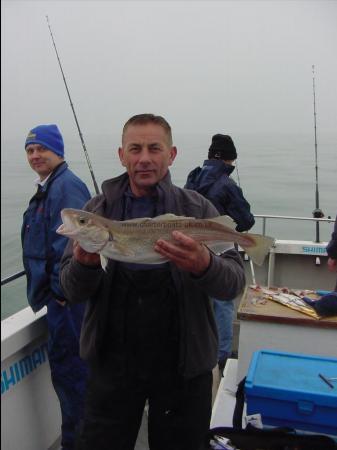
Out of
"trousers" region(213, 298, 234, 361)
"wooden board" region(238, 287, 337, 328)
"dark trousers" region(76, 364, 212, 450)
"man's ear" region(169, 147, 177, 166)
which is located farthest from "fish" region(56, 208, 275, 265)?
"trousers" region(213, 298, 234, 361)

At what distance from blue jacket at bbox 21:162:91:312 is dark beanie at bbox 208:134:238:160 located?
189 cm

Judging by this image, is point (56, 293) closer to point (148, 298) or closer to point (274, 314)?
point (148, 298)

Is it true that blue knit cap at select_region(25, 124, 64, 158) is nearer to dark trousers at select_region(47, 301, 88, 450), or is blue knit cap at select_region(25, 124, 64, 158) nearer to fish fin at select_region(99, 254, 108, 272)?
dark trousers at select_region(47, 301, 88, 450)

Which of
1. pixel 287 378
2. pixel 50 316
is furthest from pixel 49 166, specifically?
pixel 287 378

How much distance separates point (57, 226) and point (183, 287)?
102 centimetres

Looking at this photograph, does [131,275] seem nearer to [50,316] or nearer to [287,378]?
[50,316]

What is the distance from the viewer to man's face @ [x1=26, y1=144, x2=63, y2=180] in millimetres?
2889

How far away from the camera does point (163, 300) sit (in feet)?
6.15

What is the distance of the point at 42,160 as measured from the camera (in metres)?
2.89

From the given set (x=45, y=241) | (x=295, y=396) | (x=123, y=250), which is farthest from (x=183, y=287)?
(x=45, y=241)

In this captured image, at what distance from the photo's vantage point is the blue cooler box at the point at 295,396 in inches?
88.9

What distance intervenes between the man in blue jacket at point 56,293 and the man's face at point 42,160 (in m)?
0.21

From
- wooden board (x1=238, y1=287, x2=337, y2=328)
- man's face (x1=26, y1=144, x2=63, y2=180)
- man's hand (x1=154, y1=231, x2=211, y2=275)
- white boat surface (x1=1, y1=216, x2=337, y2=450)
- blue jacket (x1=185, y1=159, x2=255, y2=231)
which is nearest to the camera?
man's hand (x1=154, y1=231, x2=211, y2=275)

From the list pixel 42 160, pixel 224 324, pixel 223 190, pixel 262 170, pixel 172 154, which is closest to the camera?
pixel 172 154
